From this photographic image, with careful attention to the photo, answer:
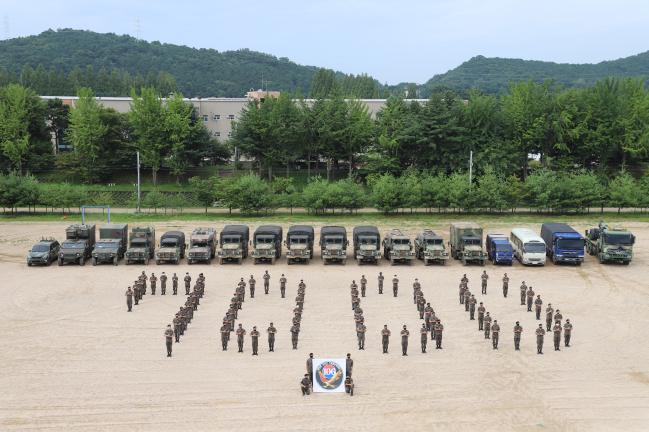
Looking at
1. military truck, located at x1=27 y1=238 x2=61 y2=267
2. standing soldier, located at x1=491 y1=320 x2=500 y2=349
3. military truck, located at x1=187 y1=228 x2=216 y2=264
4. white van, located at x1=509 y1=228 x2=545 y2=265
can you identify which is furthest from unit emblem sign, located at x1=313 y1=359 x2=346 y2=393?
military truck, located at x1=27 y1=238 x2=61 y2=267

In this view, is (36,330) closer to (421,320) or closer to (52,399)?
(52,399)

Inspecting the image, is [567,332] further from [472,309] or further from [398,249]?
[398,249]

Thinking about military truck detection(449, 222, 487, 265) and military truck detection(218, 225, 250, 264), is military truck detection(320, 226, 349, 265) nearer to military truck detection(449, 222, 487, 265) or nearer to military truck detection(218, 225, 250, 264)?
military truck detection(218, 225, 250, 264)

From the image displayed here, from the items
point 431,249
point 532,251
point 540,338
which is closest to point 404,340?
point 540,338

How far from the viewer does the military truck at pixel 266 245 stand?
4472cm

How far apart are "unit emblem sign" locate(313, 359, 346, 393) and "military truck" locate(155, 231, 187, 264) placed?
76.9 feet

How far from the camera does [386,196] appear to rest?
65688mm

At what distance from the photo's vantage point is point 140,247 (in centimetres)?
4494

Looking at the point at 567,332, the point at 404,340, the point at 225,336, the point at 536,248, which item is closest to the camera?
the point at 404,340

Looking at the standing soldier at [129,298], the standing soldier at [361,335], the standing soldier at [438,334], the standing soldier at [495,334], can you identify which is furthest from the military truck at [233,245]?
the standing soldier at [495,334]

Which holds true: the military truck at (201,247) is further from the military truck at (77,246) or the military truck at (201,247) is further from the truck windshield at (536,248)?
the truck windshield at (536,248)

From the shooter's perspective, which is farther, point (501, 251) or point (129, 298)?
point (501, 251)

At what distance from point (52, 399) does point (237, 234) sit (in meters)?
24.2

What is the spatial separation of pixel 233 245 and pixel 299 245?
416 cm
